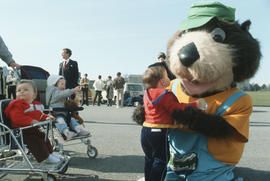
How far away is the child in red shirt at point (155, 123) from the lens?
6.19 ft

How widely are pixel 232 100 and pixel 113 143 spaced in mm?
3844

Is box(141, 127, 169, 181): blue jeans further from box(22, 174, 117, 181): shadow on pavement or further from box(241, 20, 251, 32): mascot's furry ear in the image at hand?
box(22, 174, 117, 181): shadow on pavement

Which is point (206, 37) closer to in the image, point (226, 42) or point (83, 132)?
point (226, 42)

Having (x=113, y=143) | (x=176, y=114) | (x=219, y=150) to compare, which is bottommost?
(x=113, y=143)

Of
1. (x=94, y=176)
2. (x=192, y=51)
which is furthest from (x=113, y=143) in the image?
(x=192, y=51)

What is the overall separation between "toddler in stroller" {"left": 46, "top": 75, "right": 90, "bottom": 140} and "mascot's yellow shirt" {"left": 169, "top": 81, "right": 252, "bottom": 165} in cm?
270

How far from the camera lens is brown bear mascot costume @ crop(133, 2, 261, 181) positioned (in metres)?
1.36

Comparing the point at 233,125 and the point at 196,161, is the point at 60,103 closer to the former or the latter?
the point at 196,161

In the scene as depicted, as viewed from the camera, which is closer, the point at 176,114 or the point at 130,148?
the point at 176,114

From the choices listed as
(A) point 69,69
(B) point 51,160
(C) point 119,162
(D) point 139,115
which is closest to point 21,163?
(B) point 51,160

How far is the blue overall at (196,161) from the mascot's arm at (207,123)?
0.11 metres

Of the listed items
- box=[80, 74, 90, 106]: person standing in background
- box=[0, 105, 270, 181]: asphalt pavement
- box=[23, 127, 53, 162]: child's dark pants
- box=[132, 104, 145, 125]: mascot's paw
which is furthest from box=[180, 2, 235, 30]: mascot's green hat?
box=[80, 74, 90, 106]: person standing in background

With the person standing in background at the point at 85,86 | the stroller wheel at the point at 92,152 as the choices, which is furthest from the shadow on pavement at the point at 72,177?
the person standing in background at the point at 85,86

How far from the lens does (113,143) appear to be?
16.5ft
